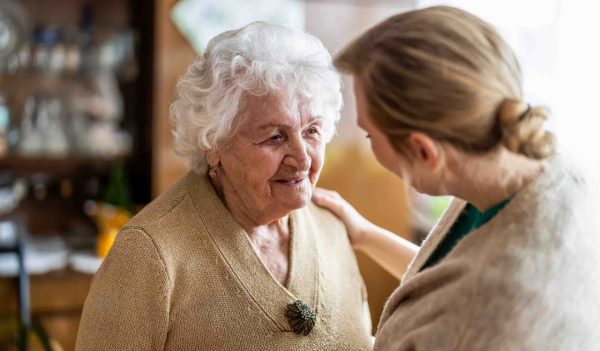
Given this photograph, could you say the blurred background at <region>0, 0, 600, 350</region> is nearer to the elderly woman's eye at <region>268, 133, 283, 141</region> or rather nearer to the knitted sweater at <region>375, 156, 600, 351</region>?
the elderly woman's eye at <region>268, 133, 283, 141</region>

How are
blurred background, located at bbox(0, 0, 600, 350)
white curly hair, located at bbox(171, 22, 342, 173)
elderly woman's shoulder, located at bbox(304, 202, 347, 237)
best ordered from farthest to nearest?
blurred background, located at bbox(0, 0, 600, 350) < elderly woman's shoulder, located at bbox(304, 202, 347, 237) < white curly hair, located at bbox(171, 22, 342, 173)

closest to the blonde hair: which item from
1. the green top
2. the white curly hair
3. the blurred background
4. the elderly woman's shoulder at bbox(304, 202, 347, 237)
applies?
the green top

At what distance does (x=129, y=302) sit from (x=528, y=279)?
729 millimetres

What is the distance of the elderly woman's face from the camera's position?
1.45 meters

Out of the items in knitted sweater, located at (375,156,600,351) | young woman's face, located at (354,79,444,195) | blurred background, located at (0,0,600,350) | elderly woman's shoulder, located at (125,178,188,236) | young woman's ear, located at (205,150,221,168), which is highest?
young woman's face, located at (354,79,444,195)

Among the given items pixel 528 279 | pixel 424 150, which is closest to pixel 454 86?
pixel 424 150

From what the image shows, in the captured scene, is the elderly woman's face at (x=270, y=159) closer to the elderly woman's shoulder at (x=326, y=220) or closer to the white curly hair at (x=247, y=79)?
the white curly hair at (x=247, y=79)

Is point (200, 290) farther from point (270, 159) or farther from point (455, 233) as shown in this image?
point (455, 233)

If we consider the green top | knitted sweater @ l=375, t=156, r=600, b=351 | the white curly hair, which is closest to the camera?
knitted sweater @ l=375, t=156, r=600, b=351

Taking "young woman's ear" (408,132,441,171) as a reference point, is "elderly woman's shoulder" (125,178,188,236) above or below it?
below

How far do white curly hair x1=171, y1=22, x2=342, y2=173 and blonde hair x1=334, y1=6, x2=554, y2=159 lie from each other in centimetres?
48

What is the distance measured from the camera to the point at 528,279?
912mm

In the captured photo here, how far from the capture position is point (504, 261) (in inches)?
36.5

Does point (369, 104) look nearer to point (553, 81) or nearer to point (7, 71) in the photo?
point (553, 81)
